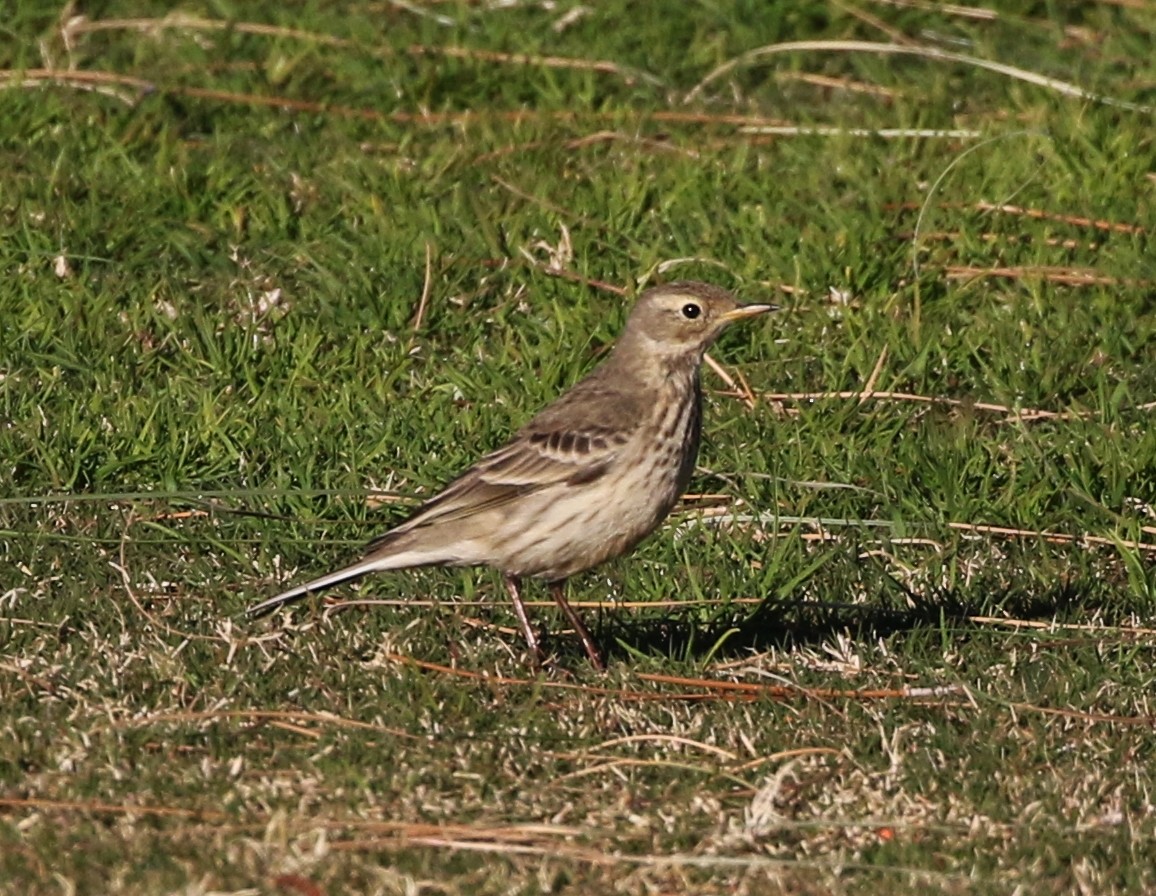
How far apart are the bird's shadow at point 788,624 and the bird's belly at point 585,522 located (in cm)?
32

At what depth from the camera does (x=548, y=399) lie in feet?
27.7

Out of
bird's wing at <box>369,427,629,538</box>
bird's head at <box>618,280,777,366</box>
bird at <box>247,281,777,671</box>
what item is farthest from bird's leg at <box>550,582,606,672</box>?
bird's head at <box>618,280,777,366</box>

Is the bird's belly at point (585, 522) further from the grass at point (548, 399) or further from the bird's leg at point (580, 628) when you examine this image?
the grass at point (548, 399)

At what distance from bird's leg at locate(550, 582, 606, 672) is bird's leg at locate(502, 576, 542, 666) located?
109 mm

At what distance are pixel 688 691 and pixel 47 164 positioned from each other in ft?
15.6

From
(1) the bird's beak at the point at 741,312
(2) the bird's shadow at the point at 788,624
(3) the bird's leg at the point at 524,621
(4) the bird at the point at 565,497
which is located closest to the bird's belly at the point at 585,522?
(4) the bird at the point at 565,497

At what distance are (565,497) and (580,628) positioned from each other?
40 centimetres

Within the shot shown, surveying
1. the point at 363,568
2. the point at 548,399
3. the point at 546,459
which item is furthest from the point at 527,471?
the point at 548,399

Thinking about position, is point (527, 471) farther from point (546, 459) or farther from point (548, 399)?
point (548, 399)

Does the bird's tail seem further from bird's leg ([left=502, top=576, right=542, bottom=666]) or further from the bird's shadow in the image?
the bird's shadow

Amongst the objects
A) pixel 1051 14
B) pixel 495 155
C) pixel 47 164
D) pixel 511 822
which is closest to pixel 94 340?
pixel 47 164

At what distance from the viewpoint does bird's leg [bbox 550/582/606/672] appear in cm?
673

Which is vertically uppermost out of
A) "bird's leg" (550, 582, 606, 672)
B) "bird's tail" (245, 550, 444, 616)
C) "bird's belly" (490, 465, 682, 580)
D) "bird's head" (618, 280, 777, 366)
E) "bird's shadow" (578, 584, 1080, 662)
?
"bird's head" (618, 280, 777, 366)

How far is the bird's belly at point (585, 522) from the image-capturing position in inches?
260
